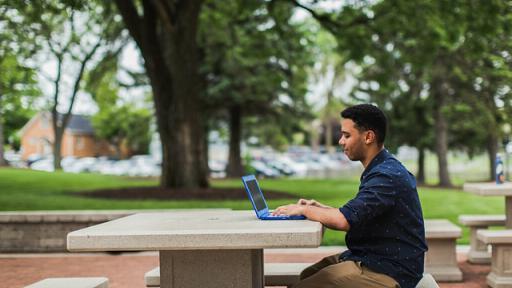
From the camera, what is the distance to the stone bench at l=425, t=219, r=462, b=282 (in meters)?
9.10

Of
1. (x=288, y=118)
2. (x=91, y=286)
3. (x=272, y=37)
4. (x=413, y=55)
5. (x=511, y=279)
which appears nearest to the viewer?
(x=91, y=286)

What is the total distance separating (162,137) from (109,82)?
23.8 meters

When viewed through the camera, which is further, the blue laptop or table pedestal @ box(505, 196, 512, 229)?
table pedestal @ box(505, 196, 512, 229)

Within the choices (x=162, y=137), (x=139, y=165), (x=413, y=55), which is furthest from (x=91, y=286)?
(x=139, y=165)

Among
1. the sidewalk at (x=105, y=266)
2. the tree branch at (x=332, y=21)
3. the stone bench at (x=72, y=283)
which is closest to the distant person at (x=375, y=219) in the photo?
the stone bench at (x=72, y=283)

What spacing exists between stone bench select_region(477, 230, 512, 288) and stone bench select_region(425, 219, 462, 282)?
654 mm

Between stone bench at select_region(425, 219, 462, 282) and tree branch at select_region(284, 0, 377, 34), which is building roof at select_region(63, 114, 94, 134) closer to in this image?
tree branch at select_region(284, 0, 377, 34)

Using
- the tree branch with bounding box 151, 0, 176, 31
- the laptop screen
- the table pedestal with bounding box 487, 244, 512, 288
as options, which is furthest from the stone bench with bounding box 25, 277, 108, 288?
the tree branch with bounding box 151, 0, 176, 31

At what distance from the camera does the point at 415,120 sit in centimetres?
3559

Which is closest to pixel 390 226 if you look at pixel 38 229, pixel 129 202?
pixel 38 229

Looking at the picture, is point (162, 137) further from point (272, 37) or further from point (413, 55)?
point (272, 37)

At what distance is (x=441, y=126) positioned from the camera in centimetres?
3478

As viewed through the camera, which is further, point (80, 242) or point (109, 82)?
point (109, 82)

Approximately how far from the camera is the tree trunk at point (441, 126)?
34281mm
